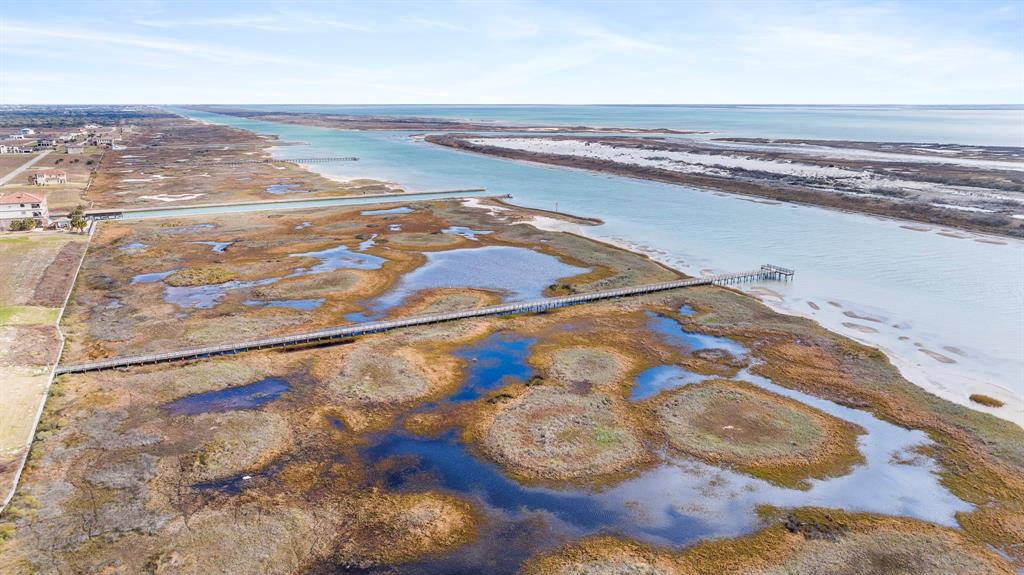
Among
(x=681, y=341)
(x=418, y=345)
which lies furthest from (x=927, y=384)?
(x=418, y=345)

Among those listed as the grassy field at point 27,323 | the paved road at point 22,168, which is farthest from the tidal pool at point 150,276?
the paved road at point 22,168

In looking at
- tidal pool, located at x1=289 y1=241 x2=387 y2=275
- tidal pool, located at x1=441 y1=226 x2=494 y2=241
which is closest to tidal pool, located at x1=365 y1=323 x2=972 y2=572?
tidal pool, located at x1=289 y1=241 x2=387 y2=275

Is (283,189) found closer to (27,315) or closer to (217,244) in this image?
(217,244)

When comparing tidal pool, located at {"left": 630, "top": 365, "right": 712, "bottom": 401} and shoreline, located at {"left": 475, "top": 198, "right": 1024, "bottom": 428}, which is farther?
tidal pool, located at {"left": 630, "top": 365, "right": 712, "bottom": 401}

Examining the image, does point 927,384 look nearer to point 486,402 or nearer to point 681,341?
point 681,341

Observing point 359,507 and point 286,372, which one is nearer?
point 359,507

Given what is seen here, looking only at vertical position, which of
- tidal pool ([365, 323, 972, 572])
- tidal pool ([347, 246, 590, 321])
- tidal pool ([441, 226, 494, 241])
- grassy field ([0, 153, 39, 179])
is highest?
grassy field ([0, 153, 39, 179])

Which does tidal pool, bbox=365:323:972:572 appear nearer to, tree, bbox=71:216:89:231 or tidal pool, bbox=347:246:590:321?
tidal pool, bbox=347:246:590:321
